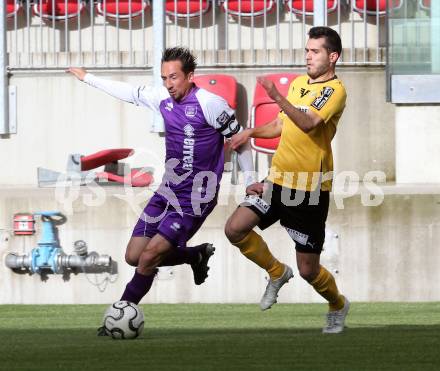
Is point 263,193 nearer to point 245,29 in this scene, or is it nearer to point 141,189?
→ point 141,189

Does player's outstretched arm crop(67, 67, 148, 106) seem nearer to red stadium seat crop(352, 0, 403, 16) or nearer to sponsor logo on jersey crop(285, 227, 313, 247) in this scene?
sponsor logo on jersey crop(285, 227, 313, 247)

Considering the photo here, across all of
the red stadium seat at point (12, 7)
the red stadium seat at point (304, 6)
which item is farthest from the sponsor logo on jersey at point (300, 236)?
the red stadium seat at point (12, 7)

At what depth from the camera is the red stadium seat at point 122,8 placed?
15633 millimetres

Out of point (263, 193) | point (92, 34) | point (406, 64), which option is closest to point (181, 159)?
point (263, 193)

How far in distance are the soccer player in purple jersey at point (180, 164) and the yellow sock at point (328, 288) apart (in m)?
0.82

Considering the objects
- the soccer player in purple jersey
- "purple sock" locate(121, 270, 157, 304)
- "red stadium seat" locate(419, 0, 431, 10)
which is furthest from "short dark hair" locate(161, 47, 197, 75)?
"red stadium seat" locate(419, 0, 431, 10)

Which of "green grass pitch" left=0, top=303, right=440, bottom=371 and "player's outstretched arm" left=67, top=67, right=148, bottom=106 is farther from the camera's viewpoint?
"player's outstretched arm" left=67, top=67, right=148, bottom=106

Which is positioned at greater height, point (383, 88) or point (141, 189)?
point (383, 88)

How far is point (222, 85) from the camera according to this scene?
48.5 feet

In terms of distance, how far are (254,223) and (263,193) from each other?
212 mm

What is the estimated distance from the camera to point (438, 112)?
44.7 feet

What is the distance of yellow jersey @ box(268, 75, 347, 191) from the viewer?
8719 millimetres

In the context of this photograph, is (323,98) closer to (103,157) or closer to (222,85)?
(103,157)

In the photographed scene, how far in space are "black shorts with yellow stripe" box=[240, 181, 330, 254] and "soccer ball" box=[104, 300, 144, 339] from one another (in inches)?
41.9
